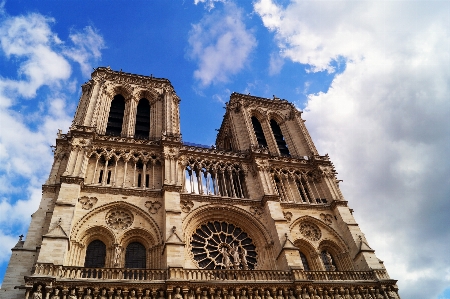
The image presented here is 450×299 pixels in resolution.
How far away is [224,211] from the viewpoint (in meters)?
22.8

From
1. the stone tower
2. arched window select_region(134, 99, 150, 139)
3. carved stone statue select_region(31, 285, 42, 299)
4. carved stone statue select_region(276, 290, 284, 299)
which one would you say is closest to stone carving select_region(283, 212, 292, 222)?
the stone tower

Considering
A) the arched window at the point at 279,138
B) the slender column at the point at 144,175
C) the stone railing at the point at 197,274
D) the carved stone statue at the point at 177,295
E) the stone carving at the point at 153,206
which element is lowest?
the carved stone statue at the point at 177,295

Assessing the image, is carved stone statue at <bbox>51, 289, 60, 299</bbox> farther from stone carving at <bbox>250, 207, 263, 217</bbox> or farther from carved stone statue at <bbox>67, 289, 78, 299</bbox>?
stone carving at <bbox>250, 207, 263, 217</bbox>

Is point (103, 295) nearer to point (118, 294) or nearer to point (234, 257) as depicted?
point (118, 294)

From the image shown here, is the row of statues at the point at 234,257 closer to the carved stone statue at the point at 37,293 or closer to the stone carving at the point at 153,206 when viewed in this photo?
the stone carving at the point at 153,206

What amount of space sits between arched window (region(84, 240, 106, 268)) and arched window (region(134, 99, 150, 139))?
8.88 meters

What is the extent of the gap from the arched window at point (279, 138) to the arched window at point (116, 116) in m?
13.6

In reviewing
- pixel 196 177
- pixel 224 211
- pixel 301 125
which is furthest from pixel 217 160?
pixel 301 125

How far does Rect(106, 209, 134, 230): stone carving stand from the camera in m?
19.7

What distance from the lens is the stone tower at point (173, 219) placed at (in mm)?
16672

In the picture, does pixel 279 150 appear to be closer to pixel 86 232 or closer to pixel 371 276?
pixel 371 276

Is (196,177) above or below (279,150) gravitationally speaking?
below

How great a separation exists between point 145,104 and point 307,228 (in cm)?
1672

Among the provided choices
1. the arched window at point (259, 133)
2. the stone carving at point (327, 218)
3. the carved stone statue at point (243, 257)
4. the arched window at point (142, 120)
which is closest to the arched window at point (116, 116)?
the arched window at point (142, 120)
